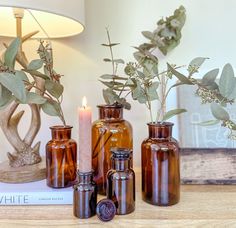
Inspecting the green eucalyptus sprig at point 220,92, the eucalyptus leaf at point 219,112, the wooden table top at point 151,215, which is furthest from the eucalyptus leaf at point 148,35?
the wooden table top at point 151,215

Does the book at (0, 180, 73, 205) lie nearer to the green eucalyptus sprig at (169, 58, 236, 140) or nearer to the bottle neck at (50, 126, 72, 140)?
the bottle neck at (50, 126, 72, 140)

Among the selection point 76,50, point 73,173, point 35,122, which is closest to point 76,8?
point 76,50

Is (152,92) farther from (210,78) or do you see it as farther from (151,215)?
(151,215)

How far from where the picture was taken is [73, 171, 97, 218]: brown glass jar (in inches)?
22.0

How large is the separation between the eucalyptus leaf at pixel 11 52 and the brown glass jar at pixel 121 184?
303mm

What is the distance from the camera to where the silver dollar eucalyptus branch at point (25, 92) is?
20.8 inches

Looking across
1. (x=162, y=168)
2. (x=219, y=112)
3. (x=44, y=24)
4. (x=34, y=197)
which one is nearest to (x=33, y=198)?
(x=34, y=197)

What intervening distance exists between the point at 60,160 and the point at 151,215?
0.28m

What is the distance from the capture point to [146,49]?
3.10 feet

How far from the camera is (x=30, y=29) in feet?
3.12

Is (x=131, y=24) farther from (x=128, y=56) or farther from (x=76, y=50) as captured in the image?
(x=76, y=50)

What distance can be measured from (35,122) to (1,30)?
371 millimetres

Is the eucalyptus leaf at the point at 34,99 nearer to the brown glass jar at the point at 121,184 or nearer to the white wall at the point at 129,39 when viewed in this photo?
the brown glass jar at the point at 121,184

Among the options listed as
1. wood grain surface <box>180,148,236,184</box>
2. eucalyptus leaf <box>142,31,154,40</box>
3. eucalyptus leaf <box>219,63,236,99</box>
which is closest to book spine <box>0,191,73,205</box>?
wood grain surface <box>180,148,236,184</box>
